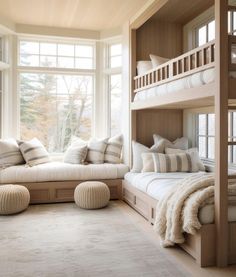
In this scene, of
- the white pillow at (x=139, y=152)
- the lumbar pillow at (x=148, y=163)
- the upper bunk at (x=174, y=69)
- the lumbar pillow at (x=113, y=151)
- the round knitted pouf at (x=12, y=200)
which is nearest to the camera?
the upper bunk at (x=174, y=69)

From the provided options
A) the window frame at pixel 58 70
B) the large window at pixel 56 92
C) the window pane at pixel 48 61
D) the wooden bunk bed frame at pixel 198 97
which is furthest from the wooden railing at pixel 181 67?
the window pane at pixel 48 61

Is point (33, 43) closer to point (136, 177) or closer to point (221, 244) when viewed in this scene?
point (136, 177)

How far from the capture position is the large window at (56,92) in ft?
17.5

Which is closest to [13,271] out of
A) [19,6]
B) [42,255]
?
[42,255]

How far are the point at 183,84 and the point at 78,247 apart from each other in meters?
1.89

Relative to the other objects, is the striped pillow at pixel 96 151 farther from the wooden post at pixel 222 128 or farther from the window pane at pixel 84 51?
the wooden post at pixel 222 128

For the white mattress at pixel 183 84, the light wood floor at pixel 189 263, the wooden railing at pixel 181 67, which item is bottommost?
the light wood floor at pixel 189 263

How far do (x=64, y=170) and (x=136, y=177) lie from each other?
110 cm

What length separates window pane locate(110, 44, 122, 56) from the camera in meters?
5.48

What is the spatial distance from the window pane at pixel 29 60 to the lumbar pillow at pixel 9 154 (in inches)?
54.4

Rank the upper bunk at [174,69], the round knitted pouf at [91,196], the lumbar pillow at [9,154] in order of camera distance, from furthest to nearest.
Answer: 1. the lumbar pillow at [9,154]
2. the round knitted pouf at [91,196]
3. the upper bunk at [174,69]

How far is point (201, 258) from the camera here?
2.48 meters

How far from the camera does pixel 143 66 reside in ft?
15.2

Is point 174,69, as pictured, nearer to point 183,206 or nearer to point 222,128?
point 222,128
